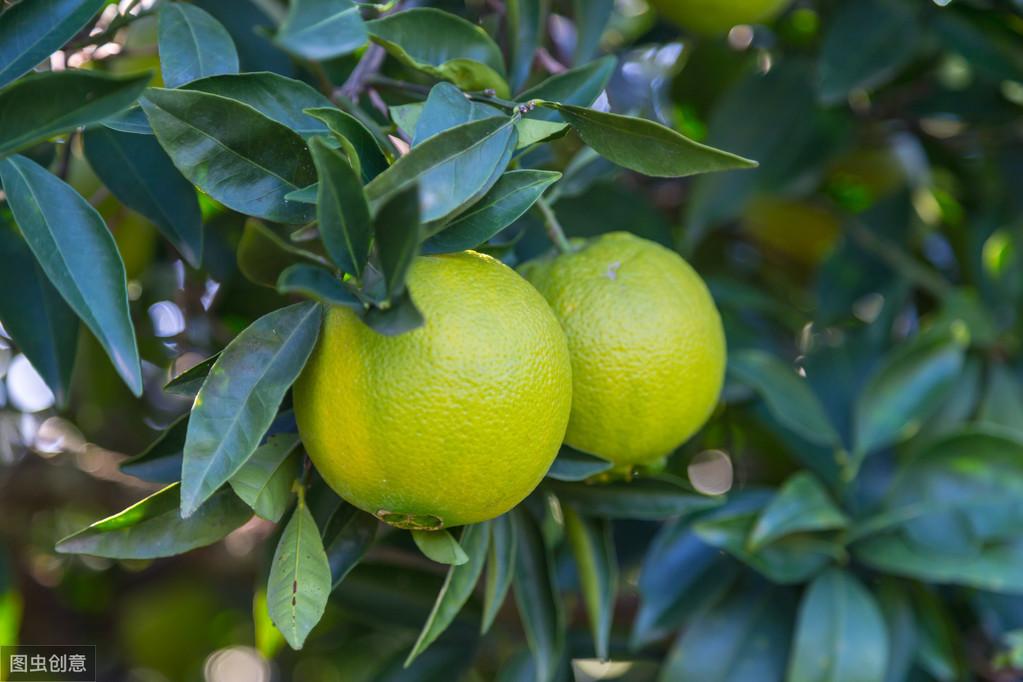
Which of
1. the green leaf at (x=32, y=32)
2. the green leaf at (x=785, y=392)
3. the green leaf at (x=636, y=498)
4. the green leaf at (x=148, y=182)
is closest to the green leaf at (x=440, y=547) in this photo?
the green leaf at (x=636, y=498)

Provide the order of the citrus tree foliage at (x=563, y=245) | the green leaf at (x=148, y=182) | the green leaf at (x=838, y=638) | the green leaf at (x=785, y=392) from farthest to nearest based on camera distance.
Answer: the green leaf at (x=785, y=392) < the green leaf at (x=838, y=638) < the green leaf at (x=148, y=182) < the citrus tree foliage at (x=563, y=245)

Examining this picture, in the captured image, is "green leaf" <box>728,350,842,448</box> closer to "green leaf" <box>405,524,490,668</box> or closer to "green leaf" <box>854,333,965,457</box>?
"green leaf" <box>854,333,965,457</box>

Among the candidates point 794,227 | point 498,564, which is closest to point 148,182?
A: point 498,564

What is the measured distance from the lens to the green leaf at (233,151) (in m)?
0.62

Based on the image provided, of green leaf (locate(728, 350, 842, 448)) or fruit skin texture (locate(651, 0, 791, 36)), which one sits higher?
fruit skin texture (locate(651, 0, 791, 36))

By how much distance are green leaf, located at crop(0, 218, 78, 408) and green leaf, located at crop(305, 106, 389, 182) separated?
34cm

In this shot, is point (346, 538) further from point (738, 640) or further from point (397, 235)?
point (738, 640)

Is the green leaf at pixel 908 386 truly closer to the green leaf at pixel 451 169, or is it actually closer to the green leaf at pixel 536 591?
the green leaf at pixel 536 591

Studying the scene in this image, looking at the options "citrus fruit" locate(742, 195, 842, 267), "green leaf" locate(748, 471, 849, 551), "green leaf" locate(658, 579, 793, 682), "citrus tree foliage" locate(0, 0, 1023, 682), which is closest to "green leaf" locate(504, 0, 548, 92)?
"citrus tree foliage" locate(0, 0, 1023, 682)

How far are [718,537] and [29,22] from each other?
0.82m

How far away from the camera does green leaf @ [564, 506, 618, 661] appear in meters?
0.93

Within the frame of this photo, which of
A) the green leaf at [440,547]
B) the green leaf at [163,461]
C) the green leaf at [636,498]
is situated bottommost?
the green leaf at [636,498]

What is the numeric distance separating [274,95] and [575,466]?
373mm

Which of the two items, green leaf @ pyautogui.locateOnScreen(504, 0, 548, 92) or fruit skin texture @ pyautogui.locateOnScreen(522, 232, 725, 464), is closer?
fruit skin texture @ pyautogui.locateOnScreen(522, 232, 725, 464)
